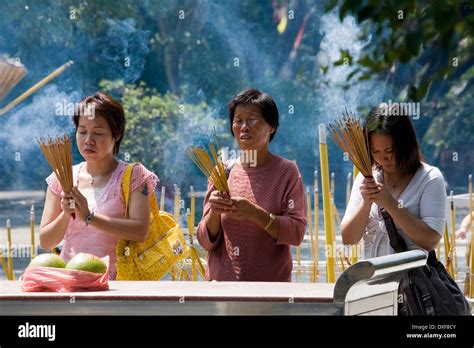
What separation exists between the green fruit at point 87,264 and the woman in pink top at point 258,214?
0.28m

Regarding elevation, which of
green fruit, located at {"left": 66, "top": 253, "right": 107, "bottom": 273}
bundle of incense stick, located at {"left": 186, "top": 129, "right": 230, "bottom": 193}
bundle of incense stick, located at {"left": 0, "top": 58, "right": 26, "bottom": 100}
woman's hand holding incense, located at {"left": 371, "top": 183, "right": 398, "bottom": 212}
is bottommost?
green fruit, located at {"left": 66, "top": 253, "right": 107, "bottom": 273}

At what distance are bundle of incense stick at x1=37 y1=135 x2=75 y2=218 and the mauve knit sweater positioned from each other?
28 centimetres

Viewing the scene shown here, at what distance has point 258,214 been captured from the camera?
1.93m

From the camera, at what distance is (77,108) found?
2105 mm

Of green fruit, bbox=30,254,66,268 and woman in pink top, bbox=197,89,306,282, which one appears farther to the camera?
woman in pink top, bbox=197,89,306,282

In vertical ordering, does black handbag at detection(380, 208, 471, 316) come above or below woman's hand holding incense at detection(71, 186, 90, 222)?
below

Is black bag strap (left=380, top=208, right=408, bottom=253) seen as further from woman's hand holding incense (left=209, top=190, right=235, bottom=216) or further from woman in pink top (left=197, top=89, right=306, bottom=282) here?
woman's hand holding incense (left=209, top=190, right=235, bottom=216)

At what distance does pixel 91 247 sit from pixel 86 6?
4.12 meters

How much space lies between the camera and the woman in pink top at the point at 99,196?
2.02m

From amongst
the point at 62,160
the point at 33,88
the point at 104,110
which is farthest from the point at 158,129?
the point at 62,160

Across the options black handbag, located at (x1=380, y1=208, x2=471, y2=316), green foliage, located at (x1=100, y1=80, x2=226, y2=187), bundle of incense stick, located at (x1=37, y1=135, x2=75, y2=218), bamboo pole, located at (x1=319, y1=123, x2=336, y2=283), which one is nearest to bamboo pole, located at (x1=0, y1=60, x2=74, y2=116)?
green foliage, located at (x1=100, y1=80, x2=226, y2=187)

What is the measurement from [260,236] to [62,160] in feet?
1.41

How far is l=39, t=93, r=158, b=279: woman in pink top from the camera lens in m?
2.02

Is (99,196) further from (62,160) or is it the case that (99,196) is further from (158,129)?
(158,129)
